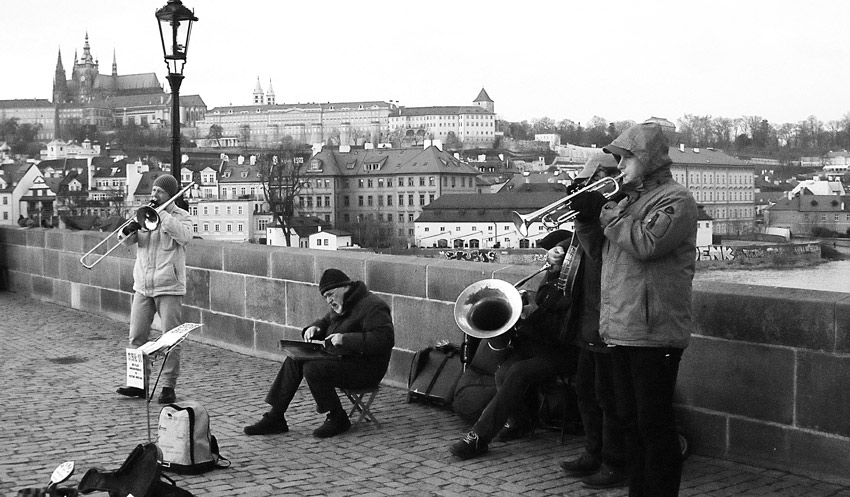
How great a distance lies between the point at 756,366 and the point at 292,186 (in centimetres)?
7672

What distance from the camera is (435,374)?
274 inches

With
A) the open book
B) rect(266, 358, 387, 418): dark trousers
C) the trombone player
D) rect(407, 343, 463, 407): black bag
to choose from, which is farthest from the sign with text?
rect(407, 343, 463, 407): black bag

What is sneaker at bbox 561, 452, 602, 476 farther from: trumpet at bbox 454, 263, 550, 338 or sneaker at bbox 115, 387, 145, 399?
sneaker at bbox 115, 387, 145, 399

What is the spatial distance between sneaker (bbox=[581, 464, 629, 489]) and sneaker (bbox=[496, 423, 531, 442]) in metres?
0.93

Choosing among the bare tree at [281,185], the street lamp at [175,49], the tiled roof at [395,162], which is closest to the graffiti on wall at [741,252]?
the street lamp at [175,49]

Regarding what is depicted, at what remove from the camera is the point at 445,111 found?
186 meters

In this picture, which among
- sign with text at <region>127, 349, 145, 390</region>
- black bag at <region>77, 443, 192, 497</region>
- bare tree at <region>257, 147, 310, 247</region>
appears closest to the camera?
black bag at <region>77, 443, 192, 497</region>

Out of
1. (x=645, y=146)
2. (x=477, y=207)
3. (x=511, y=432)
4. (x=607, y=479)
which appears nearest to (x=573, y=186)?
(x=645, y=146)

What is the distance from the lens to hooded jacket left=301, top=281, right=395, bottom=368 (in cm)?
630

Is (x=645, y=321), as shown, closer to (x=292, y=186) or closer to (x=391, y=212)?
(x=292, y=186)

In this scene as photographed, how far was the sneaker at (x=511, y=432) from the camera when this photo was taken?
238 inches

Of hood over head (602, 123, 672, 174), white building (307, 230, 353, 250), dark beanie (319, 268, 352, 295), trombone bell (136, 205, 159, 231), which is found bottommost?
white building (307, 230, 353, 250)

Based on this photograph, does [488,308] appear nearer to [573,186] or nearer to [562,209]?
[562,209]

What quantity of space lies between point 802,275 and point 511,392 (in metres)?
9.66
